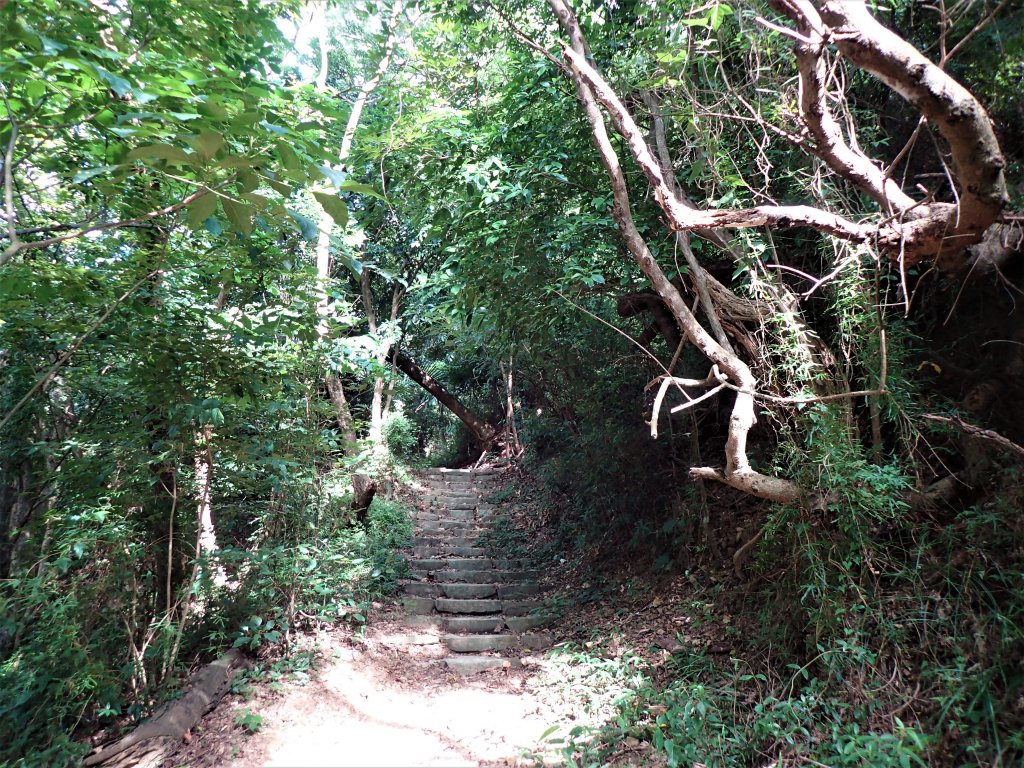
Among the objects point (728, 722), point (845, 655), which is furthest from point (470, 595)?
point (845, 655)

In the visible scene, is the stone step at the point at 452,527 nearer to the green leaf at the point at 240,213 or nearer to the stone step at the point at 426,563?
the stone step at the point at 426,563

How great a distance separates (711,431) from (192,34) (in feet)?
16.4

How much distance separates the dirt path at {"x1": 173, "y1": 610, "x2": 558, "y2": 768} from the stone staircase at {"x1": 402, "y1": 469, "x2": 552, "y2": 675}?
0.43 m

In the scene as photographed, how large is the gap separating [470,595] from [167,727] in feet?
11.4

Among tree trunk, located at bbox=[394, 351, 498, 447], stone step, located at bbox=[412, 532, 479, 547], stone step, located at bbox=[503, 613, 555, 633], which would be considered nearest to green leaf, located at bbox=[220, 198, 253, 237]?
stone step, located at bbox=[503, 613, 555, 633]

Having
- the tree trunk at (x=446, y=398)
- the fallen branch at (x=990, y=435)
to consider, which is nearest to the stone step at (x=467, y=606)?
the fallen branch at (x=990, y=435)

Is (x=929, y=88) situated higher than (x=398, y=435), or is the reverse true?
(x=929, y=88)

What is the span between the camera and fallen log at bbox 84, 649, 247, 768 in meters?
3.04

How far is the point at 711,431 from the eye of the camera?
555cm

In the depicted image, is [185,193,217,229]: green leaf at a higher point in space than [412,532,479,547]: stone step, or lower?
higher

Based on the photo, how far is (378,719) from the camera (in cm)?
379

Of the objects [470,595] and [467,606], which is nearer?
[467,606]

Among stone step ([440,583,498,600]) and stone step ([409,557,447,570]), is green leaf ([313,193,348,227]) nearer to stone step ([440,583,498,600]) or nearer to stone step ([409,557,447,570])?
stone step ([440,583,498,600])

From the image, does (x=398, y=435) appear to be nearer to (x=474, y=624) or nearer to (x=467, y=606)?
(x=467, y=606)
